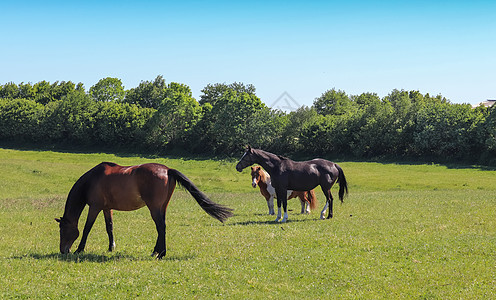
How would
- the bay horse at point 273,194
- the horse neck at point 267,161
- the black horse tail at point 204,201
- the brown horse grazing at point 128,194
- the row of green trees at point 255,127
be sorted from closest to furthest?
the brown horse grazing at point 128,194 → the black horse tail at point 204,201 → the horse neck at point 267,161 → the bay horse at point 273,194 → the row of green trees at point 255,127

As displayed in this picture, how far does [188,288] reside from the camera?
8984mm

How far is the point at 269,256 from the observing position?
11.5m

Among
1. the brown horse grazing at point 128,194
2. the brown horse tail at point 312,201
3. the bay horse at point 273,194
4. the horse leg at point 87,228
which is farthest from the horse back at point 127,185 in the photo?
the brown horse tail at point 312,201

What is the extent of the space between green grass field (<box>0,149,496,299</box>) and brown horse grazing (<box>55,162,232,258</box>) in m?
0.73

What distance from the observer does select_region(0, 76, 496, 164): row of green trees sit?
5809 cm

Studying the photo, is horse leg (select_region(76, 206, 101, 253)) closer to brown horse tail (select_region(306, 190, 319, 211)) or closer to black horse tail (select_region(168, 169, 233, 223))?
black horse tail (select_region(168, 169, 233, 223))

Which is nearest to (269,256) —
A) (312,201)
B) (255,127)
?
(312,201)

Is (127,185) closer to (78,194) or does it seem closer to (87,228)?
(78,194)

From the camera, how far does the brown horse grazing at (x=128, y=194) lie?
11.9 metres

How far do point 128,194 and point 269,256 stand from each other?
4.23 metres

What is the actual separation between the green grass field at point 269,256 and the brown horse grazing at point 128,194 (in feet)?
2.40

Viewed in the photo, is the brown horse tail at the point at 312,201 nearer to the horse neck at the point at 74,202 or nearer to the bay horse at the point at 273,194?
the bay horse at the point at 273,194

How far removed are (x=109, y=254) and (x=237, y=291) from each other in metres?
4.88

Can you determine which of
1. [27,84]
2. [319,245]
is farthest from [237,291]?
[27,84]
